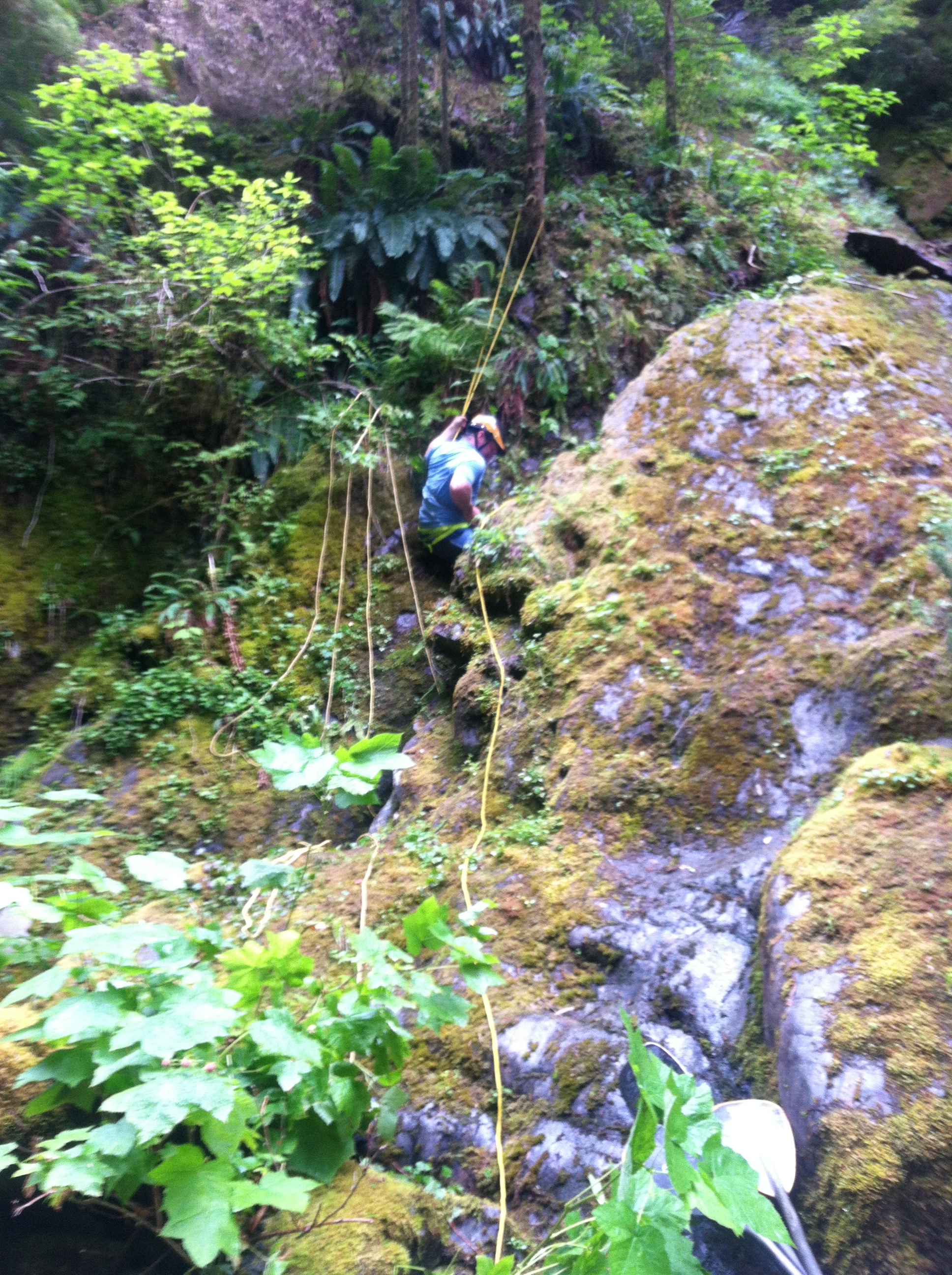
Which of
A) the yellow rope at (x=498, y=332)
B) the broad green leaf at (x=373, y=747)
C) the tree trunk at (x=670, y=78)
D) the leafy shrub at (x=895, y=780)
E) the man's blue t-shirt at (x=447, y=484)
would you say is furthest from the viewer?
the tree trunk at (x=670, y=78)

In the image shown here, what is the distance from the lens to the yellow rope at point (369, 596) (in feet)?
18.1

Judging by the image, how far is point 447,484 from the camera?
5.96 metres

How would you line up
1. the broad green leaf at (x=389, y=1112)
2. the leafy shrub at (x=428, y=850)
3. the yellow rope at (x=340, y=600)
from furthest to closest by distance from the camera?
1. the yellow rope at (x=340, y=600)
2. the leafy shrub at (x=428, y=850)
3. the broad green leaf at (x=389, y=1112)

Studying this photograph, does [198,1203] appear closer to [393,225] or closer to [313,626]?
[313,626]

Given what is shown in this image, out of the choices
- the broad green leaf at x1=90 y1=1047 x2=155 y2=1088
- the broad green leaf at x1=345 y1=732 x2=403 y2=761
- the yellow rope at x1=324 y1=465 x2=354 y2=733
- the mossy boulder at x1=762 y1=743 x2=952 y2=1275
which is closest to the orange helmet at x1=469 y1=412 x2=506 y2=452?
the yellow rope at x1=324 y1=465 x2=354 y2=733

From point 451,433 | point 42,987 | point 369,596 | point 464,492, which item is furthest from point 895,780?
point 451,433

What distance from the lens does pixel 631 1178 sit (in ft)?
5.42

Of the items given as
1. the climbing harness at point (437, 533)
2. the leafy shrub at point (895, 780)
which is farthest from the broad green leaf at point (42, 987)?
the climbing harness at point (437, 533)

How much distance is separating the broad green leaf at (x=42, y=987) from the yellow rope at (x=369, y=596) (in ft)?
11.7

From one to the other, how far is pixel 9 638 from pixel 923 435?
6050 millimetres

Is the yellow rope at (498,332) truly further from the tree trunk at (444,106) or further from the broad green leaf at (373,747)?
the broad green leaf at (373,747)

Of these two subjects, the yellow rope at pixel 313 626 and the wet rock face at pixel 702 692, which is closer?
the wet rock face at pixel 702 692

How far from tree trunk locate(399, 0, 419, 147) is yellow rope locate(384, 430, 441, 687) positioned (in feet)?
11.5

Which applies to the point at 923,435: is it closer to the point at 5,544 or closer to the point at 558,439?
the point at 558,439
